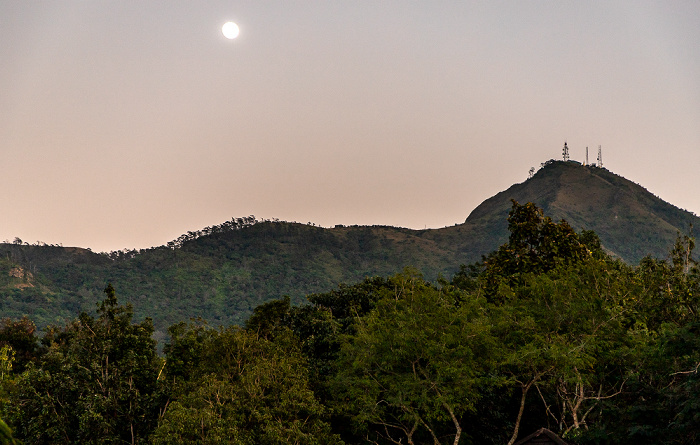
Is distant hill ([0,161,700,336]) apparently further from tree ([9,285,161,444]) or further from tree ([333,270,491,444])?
tree ([333,270,491,444])

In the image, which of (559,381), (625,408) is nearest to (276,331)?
(559,381)

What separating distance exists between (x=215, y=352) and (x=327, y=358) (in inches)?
241

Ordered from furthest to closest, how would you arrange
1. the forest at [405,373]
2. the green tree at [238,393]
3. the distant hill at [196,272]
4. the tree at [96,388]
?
the distant hill at [196,272] → the tree at [96,388] → the forest at [405,373] → the green tree at [238,393]

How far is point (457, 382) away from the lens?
24.0m

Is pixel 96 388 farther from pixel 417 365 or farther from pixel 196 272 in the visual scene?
pixel 196 272

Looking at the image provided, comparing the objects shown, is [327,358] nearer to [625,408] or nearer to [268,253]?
[625,408]

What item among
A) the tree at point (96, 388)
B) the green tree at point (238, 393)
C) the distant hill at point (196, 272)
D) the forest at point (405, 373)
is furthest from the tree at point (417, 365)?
the distant hill at point (196, 272)

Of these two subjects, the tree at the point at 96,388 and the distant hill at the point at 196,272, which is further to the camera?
the distant hill at the point at 196,272

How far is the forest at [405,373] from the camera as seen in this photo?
2294 centimetres

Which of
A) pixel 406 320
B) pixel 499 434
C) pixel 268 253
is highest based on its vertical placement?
pixel 268 253

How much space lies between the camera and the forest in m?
22.9

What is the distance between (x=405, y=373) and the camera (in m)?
25.3

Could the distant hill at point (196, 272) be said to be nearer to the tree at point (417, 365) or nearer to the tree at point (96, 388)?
the tree at point (96, 388)

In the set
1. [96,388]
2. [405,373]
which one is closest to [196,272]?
[96,388]
